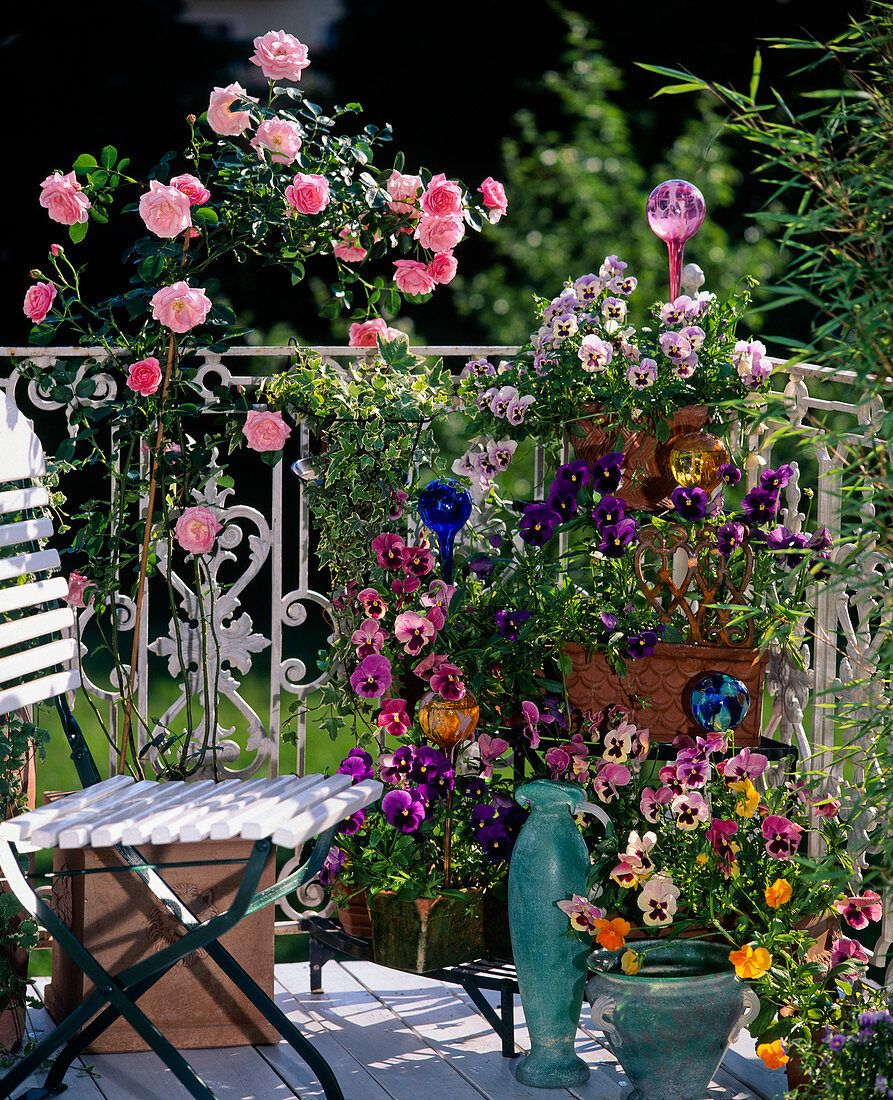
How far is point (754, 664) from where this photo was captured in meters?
2.45

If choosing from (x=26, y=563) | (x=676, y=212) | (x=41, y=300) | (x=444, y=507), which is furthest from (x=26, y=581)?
A: (x=676, y=212)

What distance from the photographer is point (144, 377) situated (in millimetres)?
2623

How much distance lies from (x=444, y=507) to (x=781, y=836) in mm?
876

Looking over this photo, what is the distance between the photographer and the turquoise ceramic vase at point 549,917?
2322 millimetres

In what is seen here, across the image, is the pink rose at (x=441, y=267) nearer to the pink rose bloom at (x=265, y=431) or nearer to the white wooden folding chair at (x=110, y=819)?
the pink rose bloom at (x=265, y=431)

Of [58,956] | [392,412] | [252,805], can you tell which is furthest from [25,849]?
[392,412]

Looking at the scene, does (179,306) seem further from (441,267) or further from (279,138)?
(441,267)

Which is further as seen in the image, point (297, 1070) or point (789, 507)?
point (789, 507)

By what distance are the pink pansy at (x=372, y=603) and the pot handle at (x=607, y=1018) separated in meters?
0.83

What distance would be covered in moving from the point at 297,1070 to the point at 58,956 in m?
0.49

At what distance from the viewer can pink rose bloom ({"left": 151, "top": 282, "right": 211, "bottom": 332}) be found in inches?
100

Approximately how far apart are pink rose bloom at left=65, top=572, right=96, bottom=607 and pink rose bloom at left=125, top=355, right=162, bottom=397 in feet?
1.38

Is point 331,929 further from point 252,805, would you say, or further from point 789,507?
point 789,507

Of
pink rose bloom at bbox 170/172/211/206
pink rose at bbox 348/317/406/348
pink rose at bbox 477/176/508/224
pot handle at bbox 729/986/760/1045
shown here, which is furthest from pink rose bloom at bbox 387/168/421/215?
pot handle at bbox 729/986/760/1045
